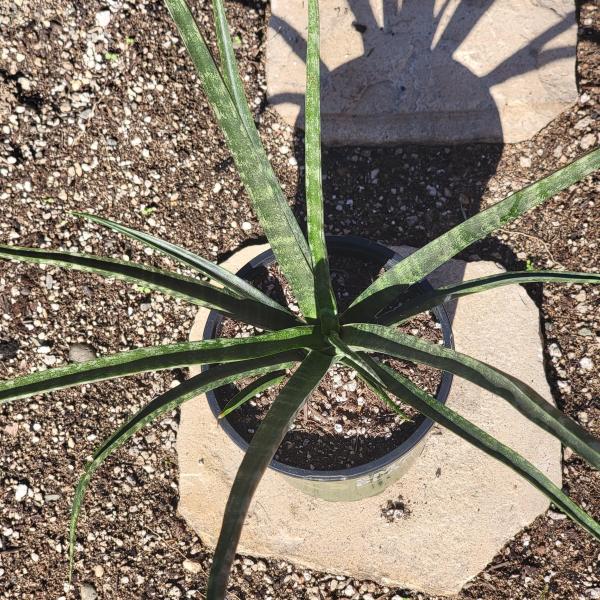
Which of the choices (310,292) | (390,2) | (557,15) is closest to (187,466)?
(310,292)

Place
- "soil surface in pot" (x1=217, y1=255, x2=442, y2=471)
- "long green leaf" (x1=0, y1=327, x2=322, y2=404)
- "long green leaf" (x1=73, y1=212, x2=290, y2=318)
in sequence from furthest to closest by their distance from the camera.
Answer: "soil surface in pot" (x1=217, y1=255, x2=442, y2=471) → "long green leaf" (x1=73, y1=212, x2=290, y2=318) → "long green leaf" (x1=0, y1=327, x2=322, y2=404)

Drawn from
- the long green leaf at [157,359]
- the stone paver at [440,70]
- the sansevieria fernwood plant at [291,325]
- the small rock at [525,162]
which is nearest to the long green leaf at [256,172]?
the sansevieria fernwood plant at [291,325]

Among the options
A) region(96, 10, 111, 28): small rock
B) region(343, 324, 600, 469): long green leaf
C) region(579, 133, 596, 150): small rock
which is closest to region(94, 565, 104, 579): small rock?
region(343, 324, 600, 469): long green leaf

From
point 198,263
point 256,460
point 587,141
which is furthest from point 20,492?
point 587,141

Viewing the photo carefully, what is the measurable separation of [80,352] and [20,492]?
1.33 feet

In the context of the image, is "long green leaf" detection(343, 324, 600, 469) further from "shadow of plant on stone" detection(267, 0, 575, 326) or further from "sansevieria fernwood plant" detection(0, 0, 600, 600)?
"shadow of plant on stone" detection(267, 0, 575, 326)

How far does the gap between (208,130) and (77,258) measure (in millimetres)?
1071

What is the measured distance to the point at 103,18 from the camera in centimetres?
206

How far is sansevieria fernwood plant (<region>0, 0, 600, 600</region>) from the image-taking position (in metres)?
0.88

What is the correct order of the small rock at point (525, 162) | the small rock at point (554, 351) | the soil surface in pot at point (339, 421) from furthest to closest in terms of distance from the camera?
the small rock at point (525, 162) → the small rock at point (554, 351) → the soil surface in pot at point (339, 421)

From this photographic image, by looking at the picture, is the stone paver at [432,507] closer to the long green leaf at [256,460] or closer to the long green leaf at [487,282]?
the long green leaf at [487,282]

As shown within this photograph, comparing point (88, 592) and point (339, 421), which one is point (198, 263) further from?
point (88, 592)

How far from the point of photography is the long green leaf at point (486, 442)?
84 cm

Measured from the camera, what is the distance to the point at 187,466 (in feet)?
5.80
